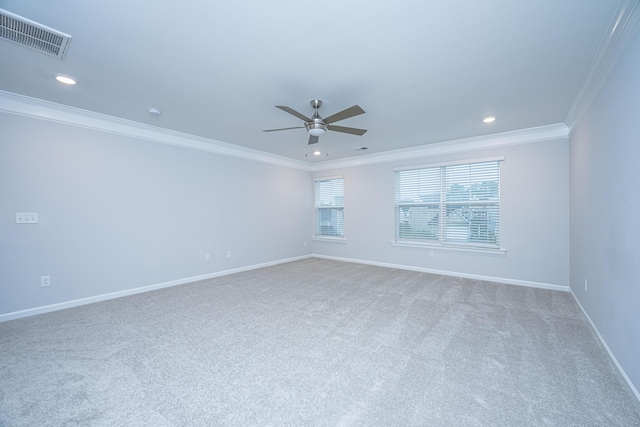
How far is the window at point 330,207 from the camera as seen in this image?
645 centimetres

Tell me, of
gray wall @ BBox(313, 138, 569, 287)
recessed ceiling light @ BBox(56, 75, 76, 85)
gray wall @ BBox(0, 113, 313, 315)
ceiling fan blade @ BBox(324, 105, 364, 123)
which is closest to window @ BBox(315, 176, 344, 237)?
gray wall @ BBox(313, 138, 569, 287)

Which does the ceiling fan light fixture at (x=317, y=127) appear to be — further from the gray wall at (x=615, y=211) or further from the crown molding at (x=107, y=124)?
the crown molding at (x=107, y=124)

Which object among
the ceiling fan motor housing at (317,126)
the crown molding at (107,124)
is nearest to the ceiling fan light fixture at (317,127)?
the ceiling fan motor housing at (317,126)

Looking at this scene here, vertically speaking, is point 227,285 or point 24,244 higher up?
point 24,244

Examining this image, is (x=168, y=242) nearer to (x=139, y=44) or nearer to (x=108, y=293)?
(x=108, y=293)

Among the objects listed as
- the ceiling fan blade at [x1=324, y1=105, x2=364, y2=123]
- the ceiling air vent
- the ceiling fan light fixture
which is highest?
the ceiling air vent

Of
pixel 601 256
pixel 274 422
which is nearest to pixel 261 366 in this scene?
pixel 274 422

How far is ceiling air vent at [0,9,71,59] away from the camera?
178cm

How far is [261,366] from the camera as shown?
2023mm

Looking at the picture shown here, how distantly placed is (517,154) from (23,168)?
6.93 m

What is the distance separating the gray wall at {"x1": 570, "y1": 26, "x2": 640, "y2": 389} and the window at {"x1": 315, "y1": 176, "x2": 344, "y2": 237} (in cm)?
429

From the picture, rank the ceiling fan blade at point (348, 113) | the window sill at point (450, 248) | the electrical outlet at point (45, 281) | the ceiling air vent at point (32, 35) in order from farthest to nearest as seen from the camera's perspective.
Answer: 1. the window sill at point (450, 248)
2. the electrical outlet at point (45, 281)
3. the ceiling fan blade at point (348, 113)
4. the ceiling air vent at point (32, 35)

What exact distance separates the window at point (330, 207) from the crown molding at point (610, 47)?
432 cm

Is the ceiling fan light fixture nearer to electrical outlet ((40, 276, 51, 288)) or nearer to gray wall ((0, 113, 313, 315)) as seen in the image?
gray wall ((0, 113, 313, 315))
